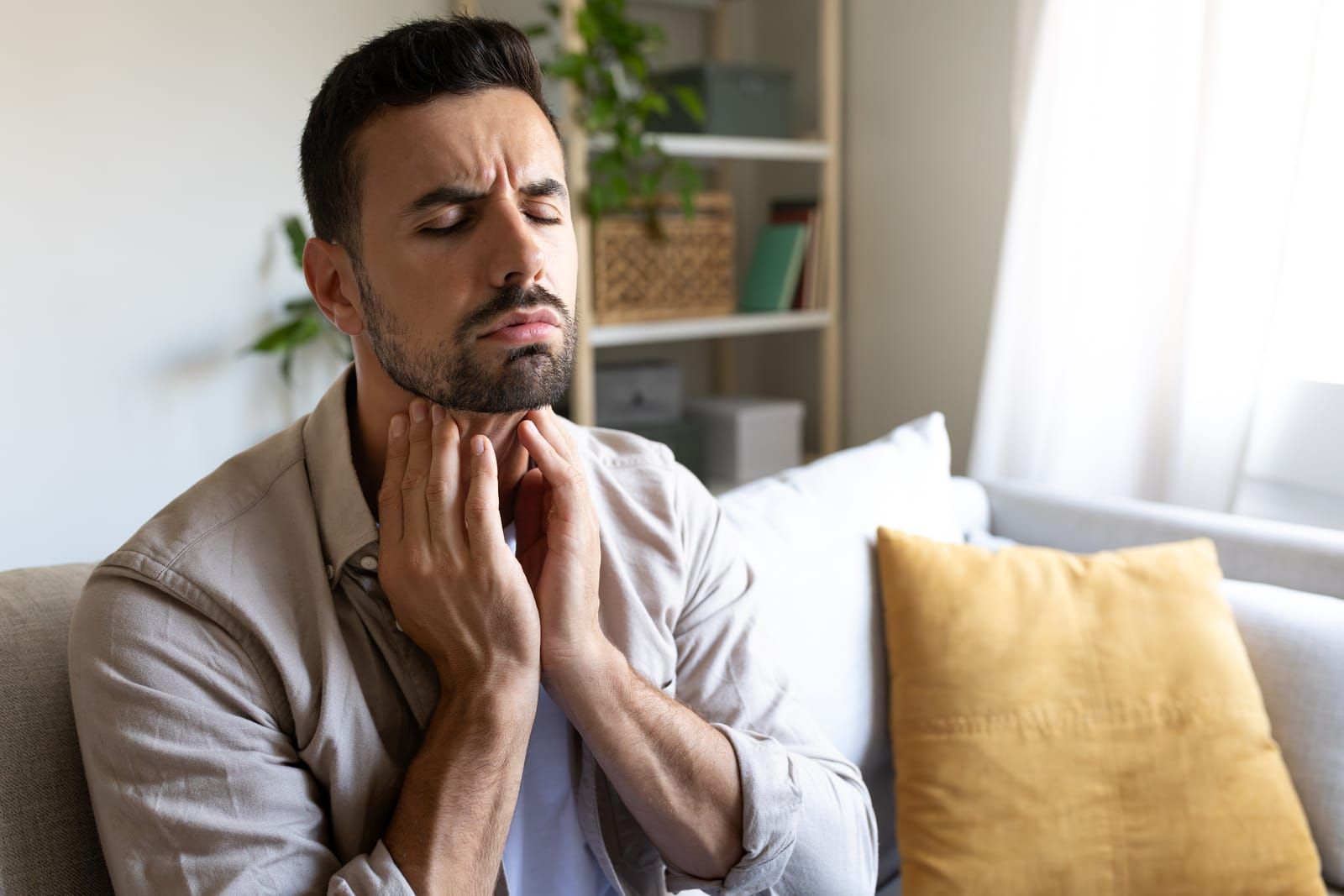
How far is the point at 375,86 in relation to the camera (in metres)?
1.01

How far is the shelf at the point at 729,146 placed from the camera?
8.32ft

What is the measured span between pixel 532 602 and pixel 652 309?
1.79 metres

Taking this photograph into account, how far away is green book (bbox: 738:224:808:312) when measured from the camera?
2.90 metres

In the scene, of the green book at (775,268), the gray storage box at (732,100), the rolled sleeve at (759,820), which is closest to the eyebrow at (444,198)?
the rolled sleeve at (759,820)

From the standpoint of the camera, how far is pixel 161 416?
2480 millimetres

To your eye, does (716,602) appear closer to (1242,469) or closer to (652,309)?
(1242,469)

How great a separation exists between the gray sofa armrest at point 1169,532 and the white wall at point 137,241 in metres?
1.71

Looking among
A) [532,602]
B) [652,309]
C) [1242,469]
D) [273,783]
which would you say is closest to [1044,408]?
[1242,469]

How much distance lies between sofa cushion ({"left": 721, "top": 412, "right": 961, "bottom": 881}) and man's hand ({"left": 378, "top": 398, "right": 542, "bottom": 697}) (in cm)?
47

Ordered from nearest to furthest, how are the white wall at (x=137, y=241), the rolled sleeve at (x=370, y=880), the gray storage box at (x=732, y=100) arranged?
1. the rolled sleeve at (x=370, y=880)
2. the white wall at (x=137, y=241)
3. the gray storage box at (x=732, y=100)

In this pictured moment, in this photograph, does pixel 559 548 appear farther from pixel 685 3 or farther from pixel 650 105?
pixel 685 3

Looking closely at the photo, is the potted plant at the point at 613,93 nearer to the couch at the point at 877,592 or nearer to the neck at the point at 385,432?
the couch at the point at 877,592

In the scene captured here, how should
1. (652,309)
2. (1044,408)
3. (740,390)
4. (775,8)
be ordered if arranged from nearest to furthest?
(1044,408) < (652,309) < (775,8) < (740,390)

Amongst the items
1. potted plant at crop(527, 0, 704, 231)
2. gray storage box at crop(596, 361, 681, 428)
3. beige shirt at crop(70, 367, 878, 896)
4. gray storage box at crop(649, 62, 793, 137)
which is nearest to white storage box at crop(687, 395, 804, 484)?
gray storage box at crop(596, 361, 681, 428)
